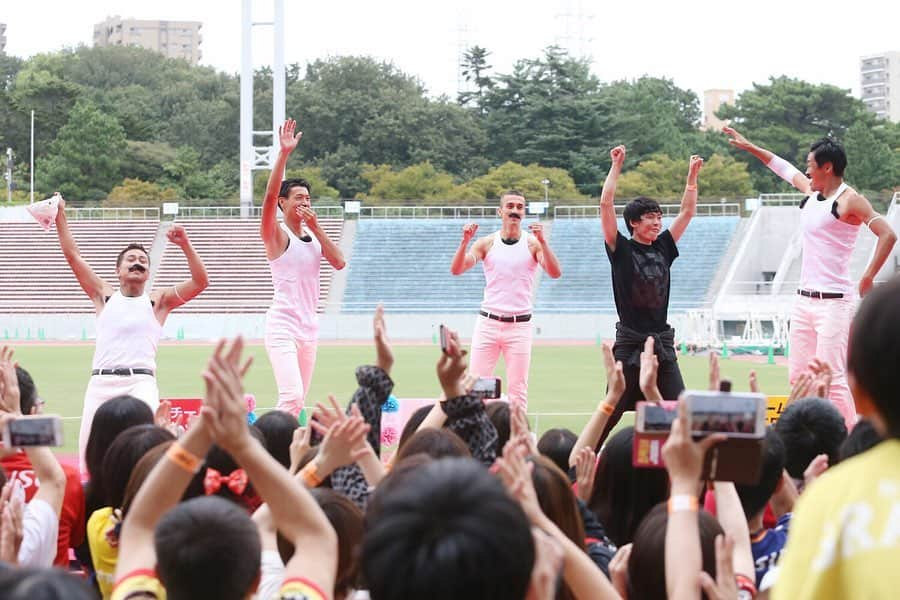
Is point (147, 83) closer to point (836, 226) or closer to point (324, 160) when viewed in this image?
point (324, 160)

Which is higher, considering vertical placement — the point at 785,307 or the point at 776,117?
the point at 776,117

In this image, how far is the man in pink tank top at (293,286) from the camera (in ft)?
27.0

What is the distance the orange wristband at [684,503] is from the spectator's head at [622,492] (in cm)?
144

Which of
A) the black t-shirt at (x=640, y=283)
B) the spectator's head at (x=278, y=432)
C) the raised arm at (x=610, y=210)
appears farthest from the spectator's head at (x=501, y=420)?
the black t-shirt at (x=640, y=283)

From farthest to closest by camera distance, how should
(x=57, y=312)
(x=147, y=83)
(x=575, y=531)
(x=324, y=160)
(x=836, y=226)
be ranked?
(x=147, y=83) < (x=324, y=160) < (x=57, y=312) < (x=836, y=226) < (x=575, y=531)

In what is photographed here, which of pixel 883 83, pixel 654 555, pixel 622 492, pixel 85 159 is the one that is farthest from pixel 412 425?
pixel 883 83

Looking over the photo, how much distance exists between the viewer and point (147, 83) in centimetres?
7206

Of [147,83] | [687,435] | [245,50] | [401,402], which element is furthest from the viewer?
A: [147,83]

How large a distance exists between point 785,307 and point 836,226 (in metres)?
25.6

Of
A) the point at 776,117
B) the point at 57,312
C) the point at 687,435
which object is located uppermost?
the point at 776,117

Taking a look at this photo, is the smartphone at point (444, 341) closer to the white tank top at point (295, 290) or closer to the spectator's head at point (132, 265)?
the spectator's head at point (132, 265)

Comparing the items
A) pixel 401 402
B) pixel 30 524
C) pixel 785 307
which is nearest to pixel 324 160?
pixel 785 307

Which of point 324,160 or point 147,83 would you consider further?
point 147,83

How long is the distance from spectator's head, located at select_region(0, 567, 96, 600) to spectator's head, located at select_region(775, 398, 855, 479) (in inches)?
123
